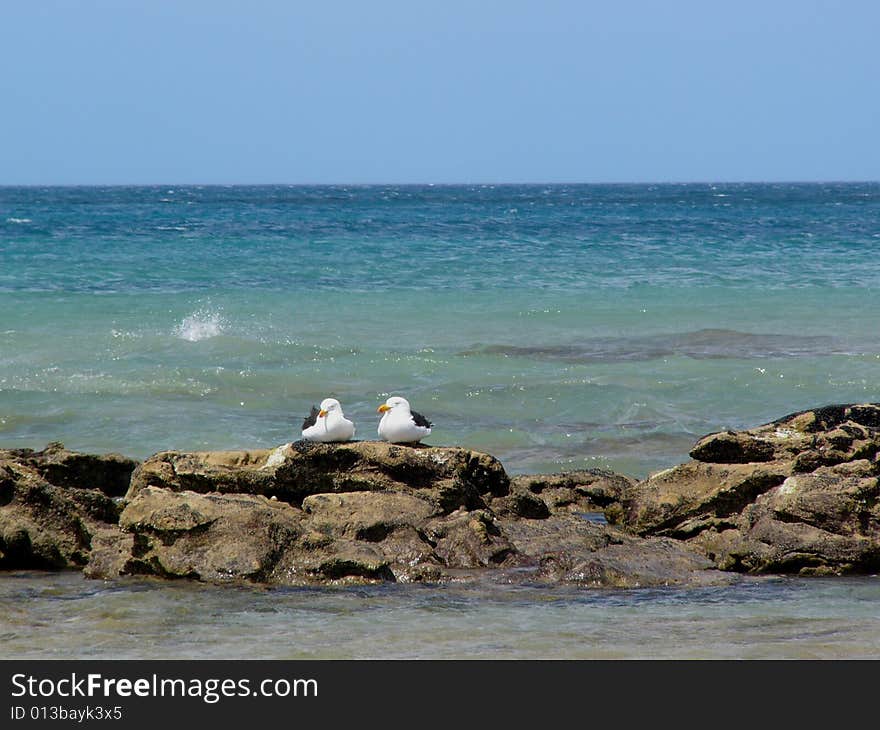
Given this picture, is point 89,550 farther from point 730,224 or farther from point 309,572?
point 730,224

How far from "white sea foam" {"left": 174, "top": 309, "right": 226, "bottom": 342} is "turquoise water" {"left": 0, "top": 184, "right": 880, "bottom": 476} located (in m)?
0.07

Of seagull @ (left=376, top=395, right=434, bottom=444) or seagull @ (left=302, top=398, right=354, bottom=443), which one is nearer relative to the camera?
seagull @ (left=302, top=398, right=354, bottom=443)

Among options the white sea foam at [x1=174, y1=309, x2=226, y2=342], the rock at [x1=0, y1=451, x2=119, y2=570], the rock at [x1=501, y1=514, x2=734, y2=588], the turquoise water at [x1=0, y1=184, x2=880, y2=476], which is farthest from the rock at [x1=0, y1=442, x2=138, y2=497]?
the white sea foam at [x1=174, y1=309, x2=226, y2=342]

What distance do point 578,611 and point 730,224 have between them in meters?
45.1

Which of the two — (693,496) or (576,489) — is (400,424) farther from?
(693,496)

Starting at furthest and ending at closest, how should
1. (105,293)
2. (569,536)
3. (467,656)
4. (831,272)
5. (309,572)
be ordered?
1. (831,272)
2. (105,293)
3. (569,536)
4. (309,572)
5. (467,656)

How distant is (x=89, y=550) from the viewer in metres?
7.97

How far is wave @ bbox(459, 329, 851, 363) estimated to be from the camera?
17547mm

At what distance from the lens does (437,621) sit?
6.58 metres

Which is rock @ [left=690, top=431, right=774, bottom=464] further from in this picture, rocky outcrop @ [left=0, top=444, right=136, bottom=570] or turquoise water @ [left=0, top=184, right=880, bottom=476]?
rocky outcrop @ [left=0, top=444, right=136, bottom=570]

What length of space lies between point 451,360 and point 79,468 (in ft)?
27.6

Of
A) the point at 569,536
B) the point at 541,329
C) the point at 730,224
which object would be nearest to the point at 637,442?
the point at 569,536

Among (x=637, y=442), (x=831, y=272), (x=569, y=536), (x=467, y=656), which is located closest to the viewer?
(x=467, y=656)

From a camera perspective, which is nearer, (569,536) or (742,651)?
(742,651)
